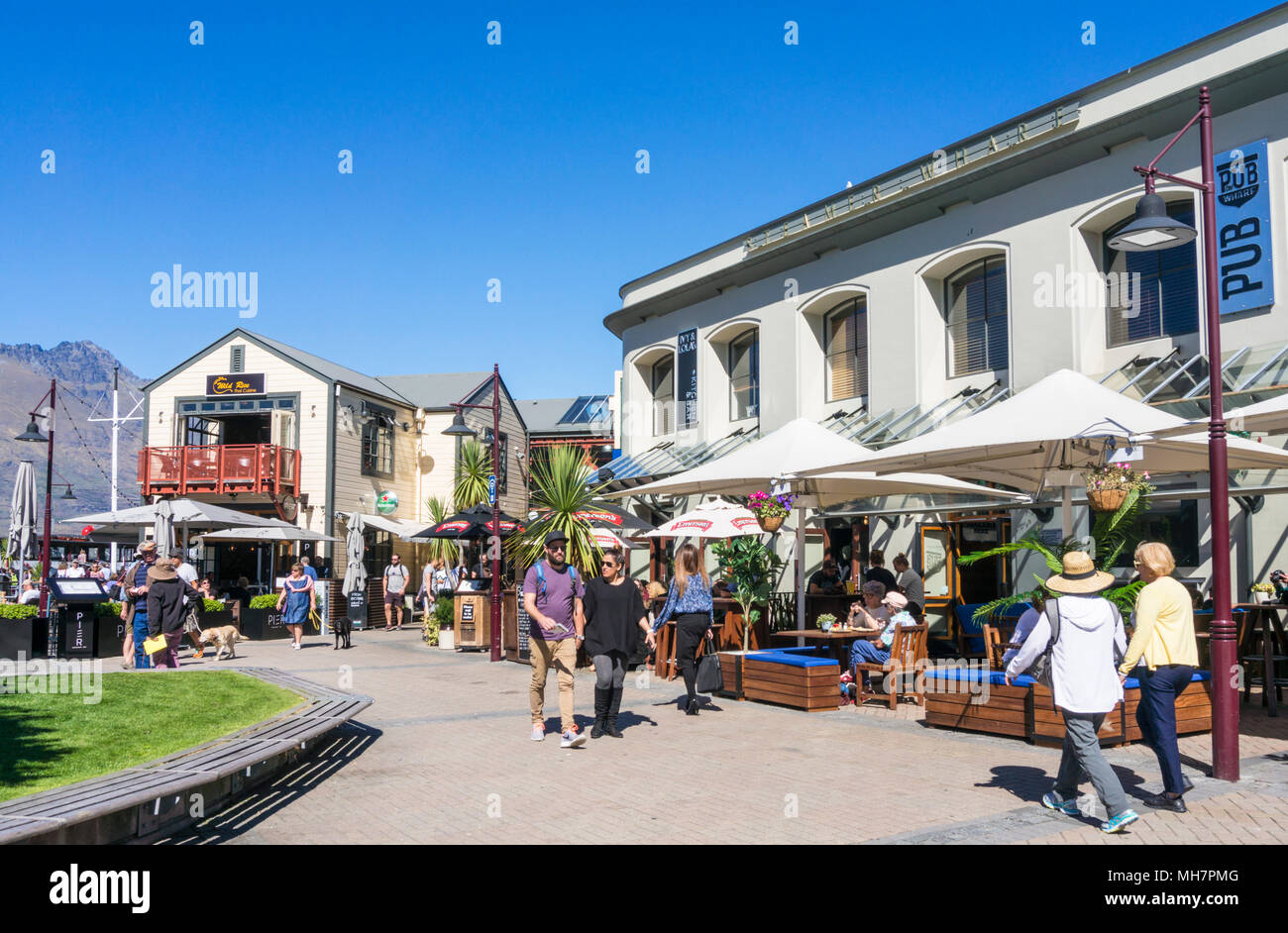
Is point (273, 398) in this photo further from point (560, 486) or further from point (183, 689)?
point (183, 689)

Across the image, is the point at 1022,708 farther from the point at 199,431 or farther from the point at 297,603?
the point at 199,431

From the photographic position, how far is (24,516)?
66.8 ft

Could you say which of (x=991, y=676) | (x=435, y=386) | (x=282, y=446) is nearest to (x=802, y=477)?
(x=991, y=676)

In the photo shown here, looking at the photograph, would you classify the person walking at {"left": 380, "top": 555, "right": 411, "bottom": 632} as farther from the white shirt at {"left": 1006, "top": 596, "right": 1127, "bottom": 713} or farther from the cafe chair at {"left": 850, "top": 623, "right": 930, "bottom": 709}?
the white shirt at {"left": 1006, "top": 596, "right": 1127, "bottom": 713}

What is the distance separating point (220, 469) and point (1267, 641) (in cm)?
2665

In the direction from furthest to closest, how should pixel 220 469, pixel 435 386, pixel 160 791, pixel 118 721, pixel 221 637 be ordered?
pixel 435 386 < pixel 220 469 < pixel 221 637 < pixel 118 721 < pixel 160 791

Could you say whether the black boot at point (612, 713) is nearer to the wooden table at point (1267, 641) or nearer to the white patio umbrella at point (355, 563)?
the wooden table at point (1267, 641)

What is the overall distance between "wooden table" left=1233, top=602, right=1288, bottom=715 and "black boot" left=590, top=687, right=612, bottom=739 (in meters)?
6.27

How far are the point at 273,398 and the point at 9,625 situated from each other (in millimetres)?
15170

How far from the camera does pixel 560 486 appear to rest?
17.9m

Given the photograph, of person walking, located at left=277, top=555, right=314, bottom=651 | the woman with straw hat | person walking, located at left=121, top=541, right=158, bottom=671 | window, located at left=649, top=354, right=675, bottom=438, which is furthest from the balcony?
the woman with straw hat

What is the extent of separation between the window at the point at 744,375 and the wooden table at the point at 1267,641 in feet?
39.6

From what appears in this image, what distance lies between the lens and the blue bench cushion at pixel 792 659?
10.9 m
